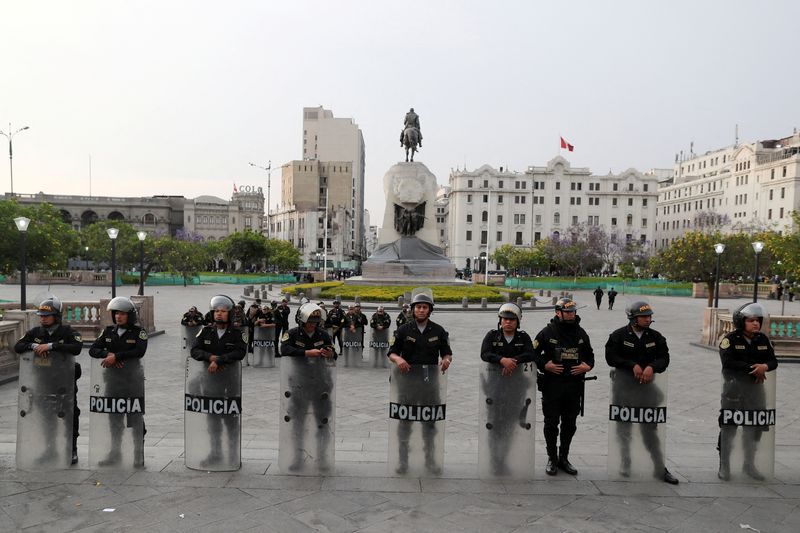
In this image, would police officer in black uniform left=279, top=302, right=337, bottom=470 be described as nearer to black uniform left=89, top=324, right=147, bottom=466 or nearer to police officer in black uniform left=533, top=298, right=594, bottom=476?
black uniform left=89, top=324, right=147, bottom=466

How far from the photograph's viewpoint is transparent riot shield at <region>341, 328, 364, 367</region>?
14195mm

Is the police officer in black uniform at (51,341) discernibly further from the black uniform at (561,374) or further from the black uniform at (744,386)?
the black uniform at (744,386)

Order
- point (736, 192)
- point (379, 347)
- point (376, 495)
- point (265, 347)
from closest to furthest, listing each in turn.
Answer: point (376, 495) < point (265, 347) < point (379, 347) < point (736, 192)

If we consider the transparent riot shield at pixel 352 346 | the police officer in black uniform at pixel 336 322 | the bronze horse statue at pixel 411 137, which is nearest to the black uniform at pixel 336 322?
the police officer in black uniform at pixel 336 322

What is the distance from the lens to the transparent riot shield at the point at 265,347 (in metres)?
13.9

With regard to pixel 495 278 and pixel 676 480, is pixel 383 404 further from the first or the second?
pixel 495 278

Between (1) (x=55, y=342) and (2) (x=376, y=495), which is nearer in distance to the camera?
(2) (x=376, y=495)

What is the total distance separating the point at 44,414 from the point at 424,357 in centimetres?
433

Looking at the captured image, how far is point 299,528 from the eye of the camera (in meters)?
5.23

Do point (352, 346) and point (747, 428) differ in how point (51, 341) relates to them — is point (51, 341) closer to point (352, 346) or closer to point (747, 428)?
point (747, 428)

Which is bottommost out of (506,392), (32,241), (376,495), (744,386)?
(376,495)

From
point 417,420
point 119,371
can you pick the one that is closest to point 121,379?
point 119,371

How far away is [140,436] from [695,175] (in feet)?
389

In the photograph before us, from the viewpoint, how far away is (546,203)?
100 metres
